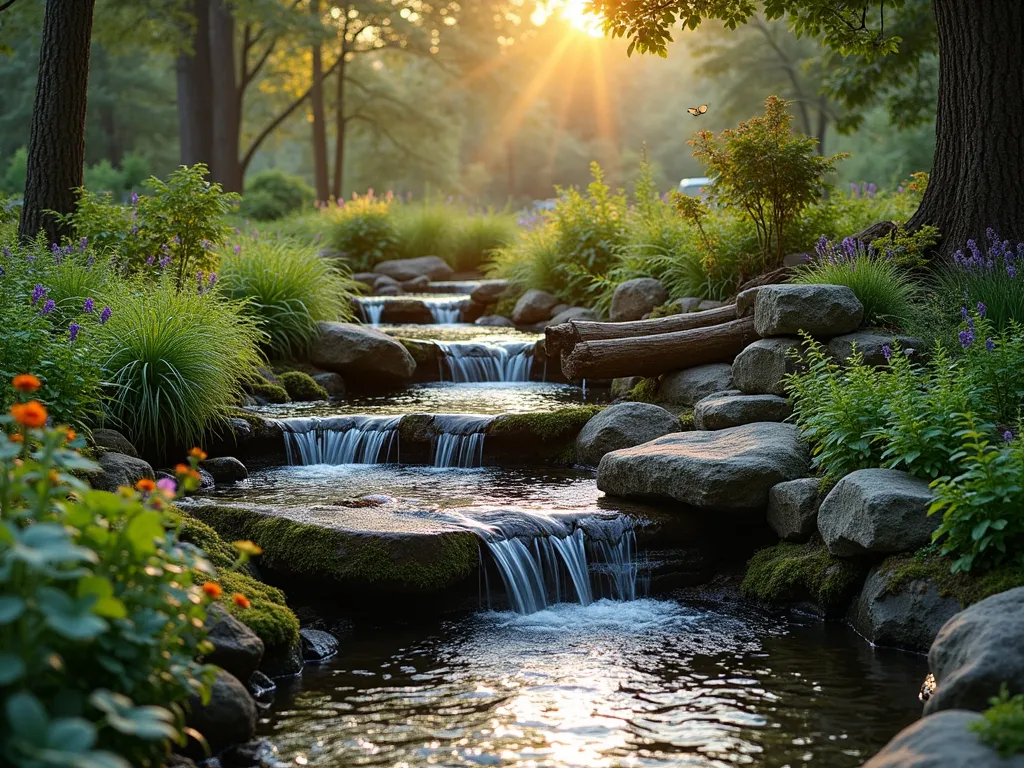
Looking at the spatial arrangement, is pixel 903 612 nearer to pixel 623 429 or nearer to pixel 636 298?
pixel 623 429

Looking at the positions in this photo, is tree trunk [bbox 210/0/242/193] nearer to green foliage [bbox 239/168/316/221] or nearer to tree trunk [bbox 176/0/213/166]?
tree trunk [bbox 176/0/213/166]

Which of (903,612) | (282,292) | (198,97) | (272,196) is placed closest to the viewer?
(903,612)

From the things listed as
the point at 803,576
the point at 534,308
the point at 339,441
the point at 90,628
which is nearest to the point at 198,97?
the point at 534,308

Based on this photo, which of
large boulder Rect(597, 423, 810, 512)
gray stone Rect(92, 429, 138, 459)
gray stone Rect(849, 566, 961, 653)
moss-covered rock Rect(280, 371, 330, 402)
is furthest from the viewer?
moss-covered rock Rect(280, 371, 330, 402)

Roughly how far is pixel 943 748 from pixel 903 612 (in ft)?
7.04

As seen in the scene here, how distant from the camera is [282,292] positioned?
11.4m

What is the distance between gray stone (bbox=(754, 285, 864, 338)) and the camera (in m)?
7.91

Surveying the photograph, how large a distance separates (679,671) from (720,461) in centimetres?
180

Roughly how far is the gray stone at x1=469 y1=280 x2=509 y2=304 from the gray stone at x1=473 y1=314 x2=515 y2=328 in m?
0.37

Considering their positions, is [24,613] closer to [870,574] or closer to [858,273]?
[870,574]

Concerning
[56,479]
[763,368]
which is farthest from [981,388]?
[56,479]

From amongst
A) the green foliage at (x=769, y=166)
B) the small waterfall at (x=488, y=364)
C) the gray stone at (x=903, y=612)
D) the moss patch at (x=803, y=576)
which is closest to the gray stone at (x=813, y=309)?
the moss patch at (x=803, y=576)

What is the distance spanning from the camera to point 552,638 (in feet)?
18.4

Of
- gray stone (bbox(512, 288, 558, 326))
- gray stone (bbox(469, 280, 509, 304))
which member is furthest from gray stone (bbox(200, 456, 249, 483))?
gray stone (bbox(469, 280, 509, 304))
